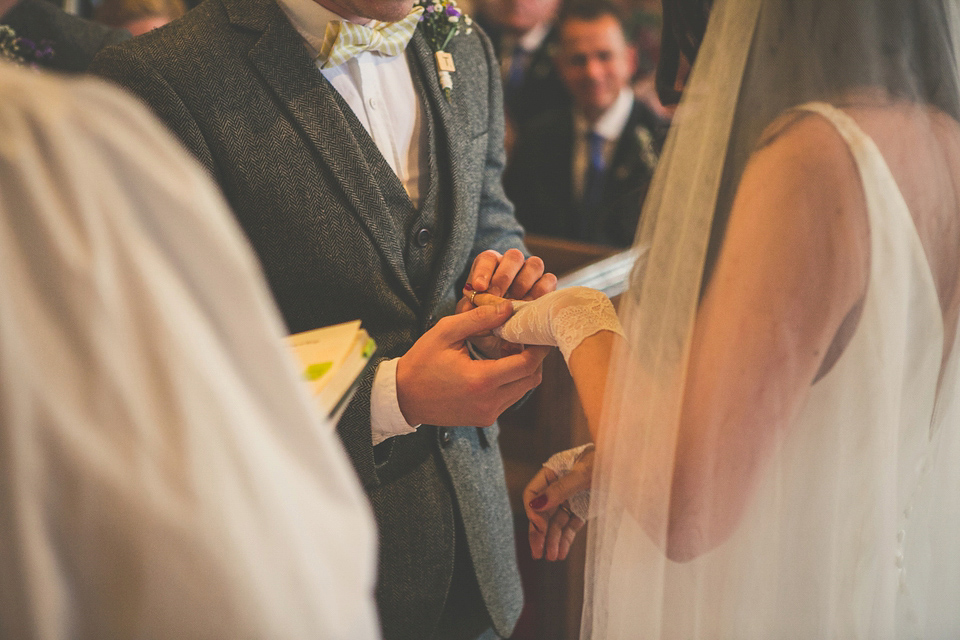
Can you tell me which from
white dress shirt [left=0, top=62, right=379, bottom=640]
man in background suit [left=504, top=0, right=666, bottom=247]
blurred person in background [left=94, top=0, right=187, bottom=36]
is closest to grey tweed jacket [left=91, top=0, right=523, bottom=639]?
white dress shirt [left=0, top=62, right=379, bottom=640]

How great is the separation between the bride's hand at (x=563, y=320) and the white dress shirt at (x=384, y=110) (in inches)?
9.1

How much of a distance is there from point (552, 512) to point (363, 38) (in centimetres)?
93

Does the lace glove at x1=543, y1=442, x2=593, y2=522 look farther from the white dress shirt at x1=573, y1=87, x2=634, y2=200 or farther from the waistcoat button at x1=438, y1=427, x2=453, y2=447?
the white dress shirt at x1=573, y1=87, x2=634, y2=200

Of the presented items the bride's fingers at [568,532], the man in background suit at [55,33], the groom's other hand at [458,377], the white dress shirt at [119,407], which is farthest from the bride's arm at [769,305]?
the man in background suit at [55,33]

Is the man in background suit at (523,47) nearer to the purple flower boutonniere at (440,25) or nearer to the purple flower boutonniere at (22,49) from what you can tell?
the purple flower boutonniere at (22,49)

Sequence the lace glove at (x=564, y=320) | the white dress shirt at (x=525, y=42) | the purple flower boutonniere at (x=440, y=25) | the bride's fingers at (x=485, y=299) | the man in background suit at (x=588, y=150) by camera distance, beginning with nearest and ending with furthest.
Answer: the lace glove at (x=564, y=320) < the bride's fingers at (x=485, y=299) < the purple flower boutonniere at (x=440, y=25) < the man in background suit at (x=588, y=150) < the white dress shirt at (x=525, y=42)

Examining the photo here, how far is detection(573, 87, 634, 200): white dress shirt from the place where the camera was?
3980 mm

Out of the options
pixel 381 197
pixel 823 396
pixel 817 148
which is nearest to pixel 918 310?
pixel 823 396

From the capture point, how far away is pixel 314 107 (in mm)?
1280

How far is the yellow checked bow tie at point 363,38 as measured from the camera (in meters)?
1.29

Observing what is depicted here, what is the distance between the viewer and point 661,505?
95 cm

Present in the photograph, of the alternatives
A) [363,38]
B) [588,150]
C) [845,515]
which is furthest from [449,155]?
[588,150]

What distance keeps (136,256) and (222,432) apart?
0.12m

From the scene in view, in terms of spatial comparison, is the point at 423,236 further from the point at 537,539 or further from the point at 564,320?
the point at 537,539
